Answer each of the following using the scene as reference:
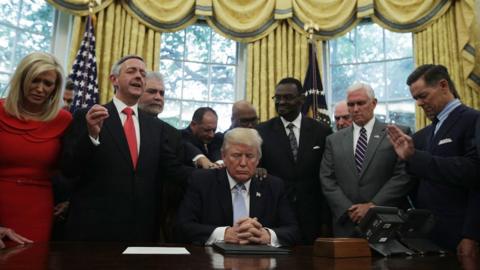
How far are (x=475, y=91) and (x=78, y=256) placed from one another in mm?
5665

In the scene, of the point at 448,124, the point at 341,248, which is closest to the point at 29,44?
the point at 448,124

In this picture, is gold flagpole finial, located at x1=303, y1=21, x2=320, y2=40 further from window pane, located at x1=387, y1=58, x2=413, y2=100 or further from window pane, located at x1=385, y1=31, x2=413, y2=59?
window pane, located at x1=387, y1=58, x2=413, y2=100

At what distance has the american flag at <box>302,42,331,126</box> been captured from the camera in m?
6.10

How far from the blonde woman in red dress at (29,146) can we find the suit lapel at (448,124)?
2204 millimetres

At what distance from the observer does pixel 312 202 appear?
3.15 metres

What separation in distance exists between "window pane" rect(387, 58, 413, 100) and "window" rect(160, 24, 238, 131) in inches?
94.2

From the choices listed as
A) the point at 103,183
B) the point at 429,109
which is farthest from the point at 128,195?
the point at 429,109

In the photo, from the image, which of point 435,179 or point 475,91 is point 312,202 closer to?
point 435,179

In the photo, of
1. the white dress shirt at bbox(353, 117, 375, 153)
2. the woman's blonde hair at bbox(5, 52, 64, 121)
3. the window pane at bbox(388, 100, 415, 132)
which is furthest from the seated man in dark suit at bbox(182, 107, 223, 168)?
the window pane at bbox(388, 100, 415, 132)

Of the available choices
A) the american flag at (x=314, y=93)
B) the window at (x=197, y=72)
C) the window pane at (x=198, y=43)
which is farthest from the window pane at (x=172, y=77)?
the american flag at (x=314, y=93)

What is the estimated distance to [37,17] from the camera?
6.09 meters

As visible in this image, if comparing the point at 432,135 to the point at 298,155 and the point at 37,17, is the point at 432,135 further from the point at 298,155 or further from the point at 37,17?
the point at 37,17

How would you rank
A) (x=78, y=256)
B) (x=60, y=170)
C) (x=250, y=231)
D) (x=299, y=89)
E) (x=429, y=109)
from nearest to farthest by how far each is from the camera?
(x=78, y=256) < (x=250, y=231) < (x=60, y=170) < (x=429, y=109) < (x=299, y=89)

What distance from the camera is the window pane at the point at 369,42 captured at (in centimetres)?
690
